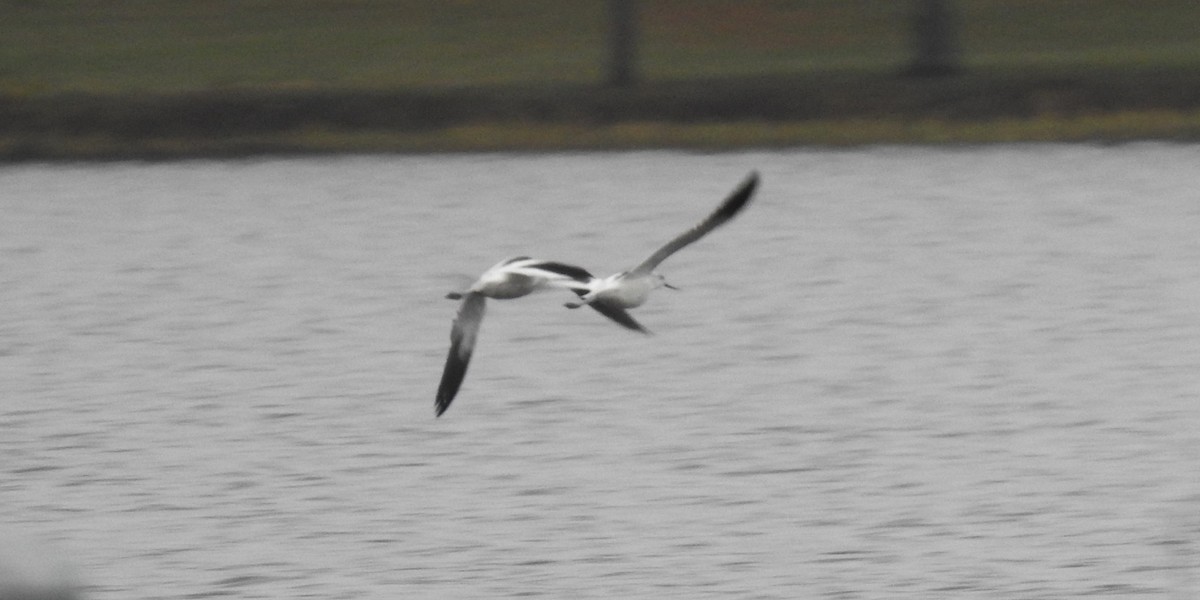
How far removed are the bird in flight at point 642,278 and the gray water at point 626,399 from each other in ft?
5.94

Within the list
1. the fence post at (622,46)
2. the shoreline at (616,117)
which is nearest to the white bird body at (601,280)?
the shoreline at (616,117)

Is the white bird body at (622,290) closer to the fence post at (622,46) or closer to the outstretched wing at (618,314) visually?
the outstretched wing at (618,314)

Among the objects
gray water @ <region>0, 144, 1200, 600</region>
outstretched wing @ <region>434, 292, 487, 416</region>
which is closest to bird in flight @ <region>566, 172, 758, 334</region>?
outstretched wing @ <region>434, 292, 487, 416</region>

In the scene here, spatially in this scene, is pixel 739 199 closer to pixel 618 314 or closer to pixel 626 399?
pixel 618 314

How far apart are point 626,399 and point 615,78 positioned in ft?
54.7

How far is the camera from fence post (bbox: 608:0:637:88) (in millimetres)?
32188

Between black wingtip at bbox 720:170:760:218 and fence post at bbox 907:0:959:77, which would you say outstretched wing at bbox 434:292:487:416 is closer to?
black wingtip at bbox 720:170:760:218

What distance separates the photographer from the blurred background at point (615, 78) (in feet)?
99.6

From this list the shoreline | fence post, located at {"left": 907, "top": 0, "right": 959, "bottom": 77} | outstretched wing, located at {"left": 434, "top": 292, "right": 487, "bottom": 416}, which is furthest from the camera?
fence post, located at {"left": 907, "top": 0, "right": 959, "bottom": 77}

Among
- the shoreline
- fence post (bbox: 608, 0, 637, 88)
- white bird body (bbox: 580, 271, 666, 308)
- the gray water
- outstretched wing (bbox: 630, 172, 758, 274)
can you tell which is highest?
outstretched wing (bbox: 630, 172, 758, 274)

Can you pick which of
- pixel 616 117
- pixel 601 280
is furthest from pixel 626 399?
pixel 616 117

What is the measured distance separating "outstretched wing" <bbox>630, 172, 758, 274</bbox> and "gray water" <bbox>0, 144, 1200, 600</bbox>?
1995 millimetres

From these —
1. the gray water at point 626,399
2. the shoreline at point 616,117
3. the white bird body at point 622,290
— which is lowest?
the gray water at point 626,399

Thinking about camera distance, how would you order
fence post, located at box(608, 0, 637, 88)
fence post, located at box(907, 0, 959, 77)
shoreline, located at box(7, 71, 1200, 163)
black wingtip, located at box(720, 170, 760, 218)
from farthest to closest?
fence post, located at box(608, 0, 637, 88) → fence post, located at box(907, 0, 959, 77) → shoreline, located at box(7, 71, 1200, 163) → black wingtip, located at box(720, 170, 760, 218)
